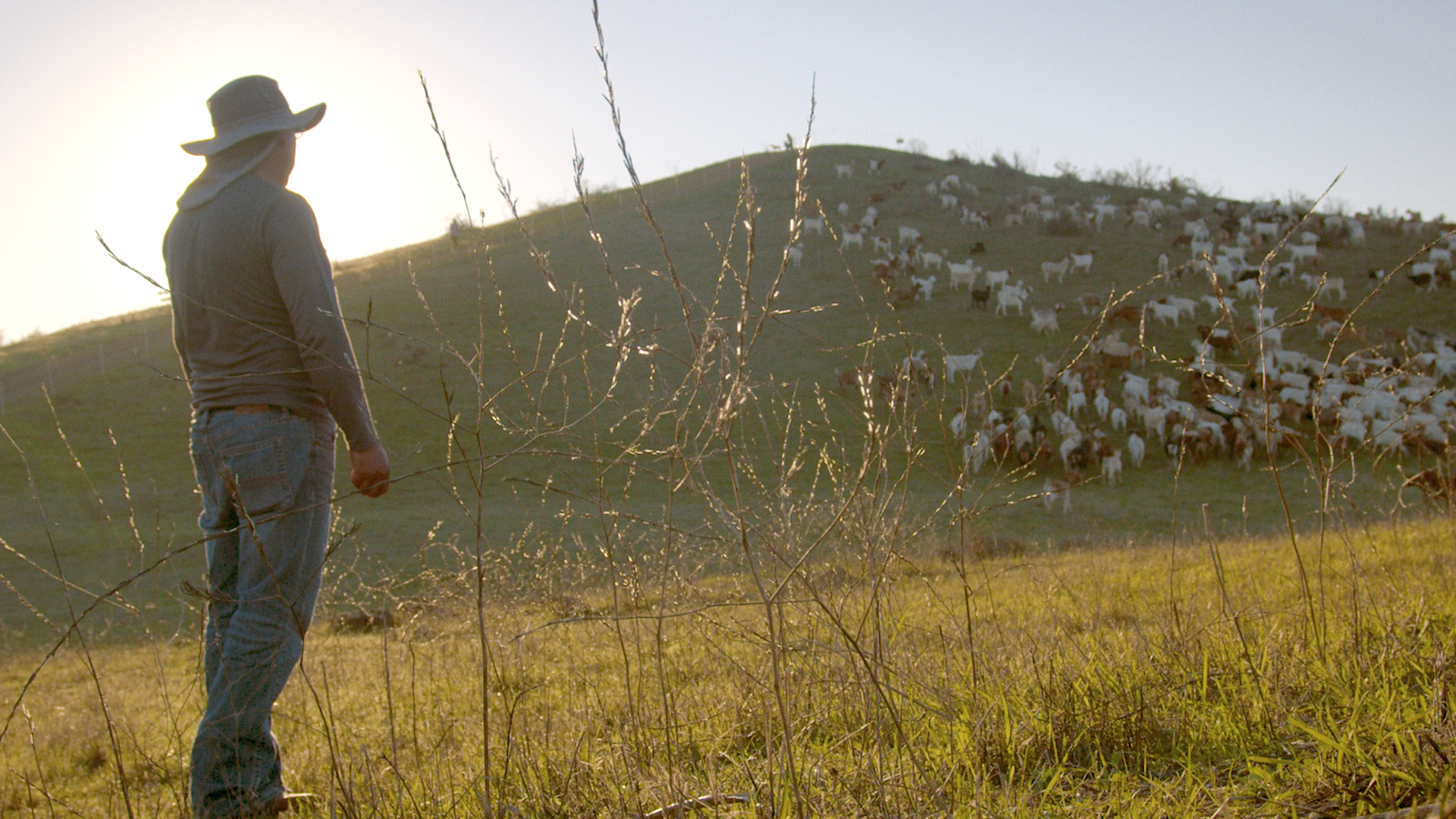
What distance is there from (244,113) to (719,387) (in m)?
2.04

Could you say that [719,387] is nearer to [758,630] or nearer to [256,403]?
[758,630]

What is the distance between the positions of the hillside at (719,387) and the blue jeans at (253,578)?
35 centimetres

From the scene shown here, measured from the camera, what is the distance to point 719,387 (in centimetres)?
130

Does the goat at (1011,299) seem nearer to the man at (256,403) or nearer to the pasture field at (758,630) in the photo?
the pasture field at (758,630)

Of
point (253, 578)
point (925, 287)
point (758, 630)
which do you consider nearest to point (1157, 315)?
point (925, 287)

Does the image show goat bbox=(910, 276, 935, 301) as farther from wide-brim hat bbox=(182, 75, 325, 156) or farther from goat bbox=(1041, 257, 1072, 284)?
wide-brim hat bbox=(182, 75, 325, 156)

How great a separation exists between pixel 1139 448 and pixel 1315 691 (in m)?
20.2

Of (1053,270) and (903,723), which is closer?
(903,723)

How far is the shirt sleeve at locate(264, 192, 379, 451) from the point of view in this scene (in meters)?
2.29

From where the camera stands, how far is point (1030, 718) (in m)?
1.92

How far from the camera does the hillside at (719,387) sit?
286 centimetres

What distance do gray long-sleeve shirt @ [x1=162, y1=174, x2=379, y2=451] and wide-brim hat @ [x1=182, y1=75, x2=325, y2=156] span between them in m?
0.16

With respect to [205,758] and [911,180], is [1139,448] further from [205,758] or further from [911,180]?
[911,180]

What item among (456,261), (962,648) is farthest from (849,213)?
(962,648)
